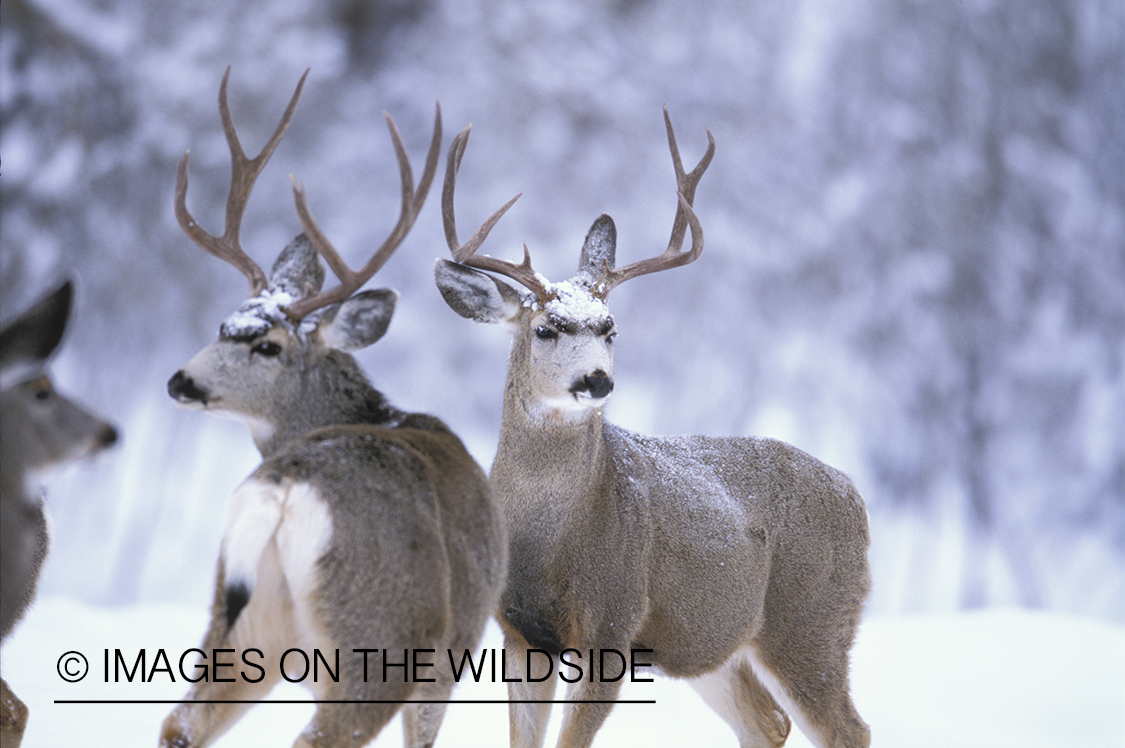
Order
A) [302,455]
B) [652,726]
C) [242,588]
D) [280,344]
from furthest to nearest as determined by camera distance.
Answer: [652,726] < [280,344] < [302,455] < [242,588]

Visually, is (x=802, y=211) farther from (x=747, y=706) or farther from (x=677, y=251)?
(x=747, y=706)

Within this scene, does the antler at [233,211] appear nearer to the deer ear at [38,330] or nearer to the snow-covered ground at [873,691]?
the deer ear at [38,330]

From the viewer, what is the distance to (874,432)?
6398mm

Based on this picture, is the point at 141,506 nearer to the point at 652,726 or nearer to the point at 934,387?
the point at 652,726

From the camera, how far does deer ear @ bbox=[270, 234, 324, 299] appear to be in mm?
2947

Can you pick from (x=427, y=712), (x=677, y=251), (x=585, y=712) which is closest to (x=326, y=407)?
(x=427, y=712)

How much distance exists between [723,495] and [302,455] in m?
1.59

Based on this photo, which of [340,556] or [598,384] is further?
[598,384]

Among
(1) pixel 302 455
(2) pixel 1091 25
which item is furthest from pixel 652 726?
(2) pixel 1091 25

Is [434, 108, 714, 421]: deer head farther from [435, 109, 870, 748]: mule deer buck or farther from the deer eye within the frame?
the deer eye

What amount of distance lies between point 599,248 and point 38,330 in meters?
1.75

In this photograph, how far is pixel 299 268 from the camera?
9.82 feet

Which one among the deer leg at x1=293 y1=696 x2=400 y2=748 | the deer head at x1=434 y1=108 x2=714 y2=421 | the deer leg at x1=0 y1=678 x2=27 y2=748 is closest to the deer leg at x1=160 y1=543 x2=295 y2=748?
the deer leg at x1=293 y1=696 x2=400 y2=748

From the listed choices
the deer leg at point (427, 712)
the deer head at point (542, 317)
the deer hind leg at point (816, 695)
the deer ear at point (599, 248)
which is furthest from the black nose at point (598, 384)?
the deer hind leg at point (816, 695)
